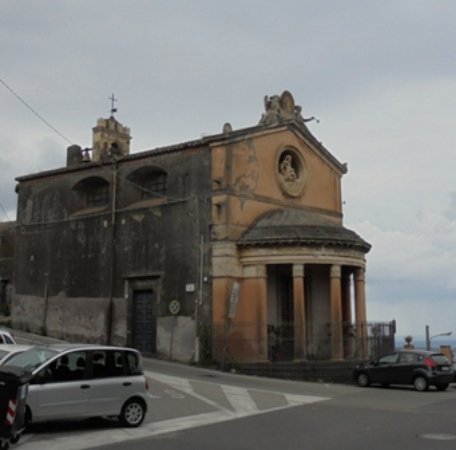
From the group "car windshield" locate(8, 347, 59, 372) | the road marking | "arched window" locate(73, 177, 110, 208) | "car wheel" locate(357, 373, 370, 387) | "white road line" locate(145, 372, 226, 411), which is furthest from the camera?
"arched window" locate(73, 177, 110, 208)

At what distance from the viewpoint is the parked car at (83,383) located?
1123 centimetres

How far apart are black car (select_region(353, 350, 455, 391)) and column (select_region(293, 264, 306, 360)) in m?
2.63

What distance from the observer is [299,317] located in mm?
24812

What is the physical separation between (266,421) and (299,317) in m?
11.2

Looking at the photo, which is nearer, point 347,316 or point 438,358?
point 438,358

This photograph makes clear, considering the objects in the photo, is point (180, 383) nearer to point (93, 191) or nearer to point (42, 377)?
point (42, 377)

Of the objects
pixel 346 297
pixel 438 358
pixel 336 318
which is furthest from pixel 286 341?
pixel 438 358

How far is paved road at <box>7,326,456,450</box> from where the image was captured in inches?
424

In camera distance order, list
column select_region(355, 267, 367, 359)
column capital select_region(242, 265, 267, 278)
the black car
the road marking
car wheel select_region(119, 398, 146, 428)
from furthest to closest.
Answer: column select_region(355, 267, 367, 359)
column capital select_region(242, 265, 267, 278)
the black car
car wheel select_region(119, 398, 146, 428)
the road marking

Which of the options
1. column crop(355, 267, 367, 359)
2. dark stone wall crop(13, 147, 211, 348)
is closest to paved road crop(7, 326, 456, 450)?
column crop(355, 267, 367, 359)

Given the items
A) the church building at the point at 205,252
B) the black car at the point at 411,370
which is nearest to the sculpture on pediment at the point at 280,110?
the church building at the point at 205,252

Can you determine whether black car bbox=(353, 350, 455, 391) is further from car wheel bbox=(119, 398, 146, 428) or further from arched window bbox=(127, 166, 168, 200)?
car wheel bbox=(119, 398, 146, 428)

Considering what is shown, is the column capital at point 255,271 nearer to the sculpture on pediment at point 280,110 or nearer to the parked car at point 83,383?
the sculpture on pediment at point 280,110

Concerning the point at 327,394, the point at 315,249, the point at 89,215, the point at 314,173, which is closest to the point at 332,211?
the point at 314,173
